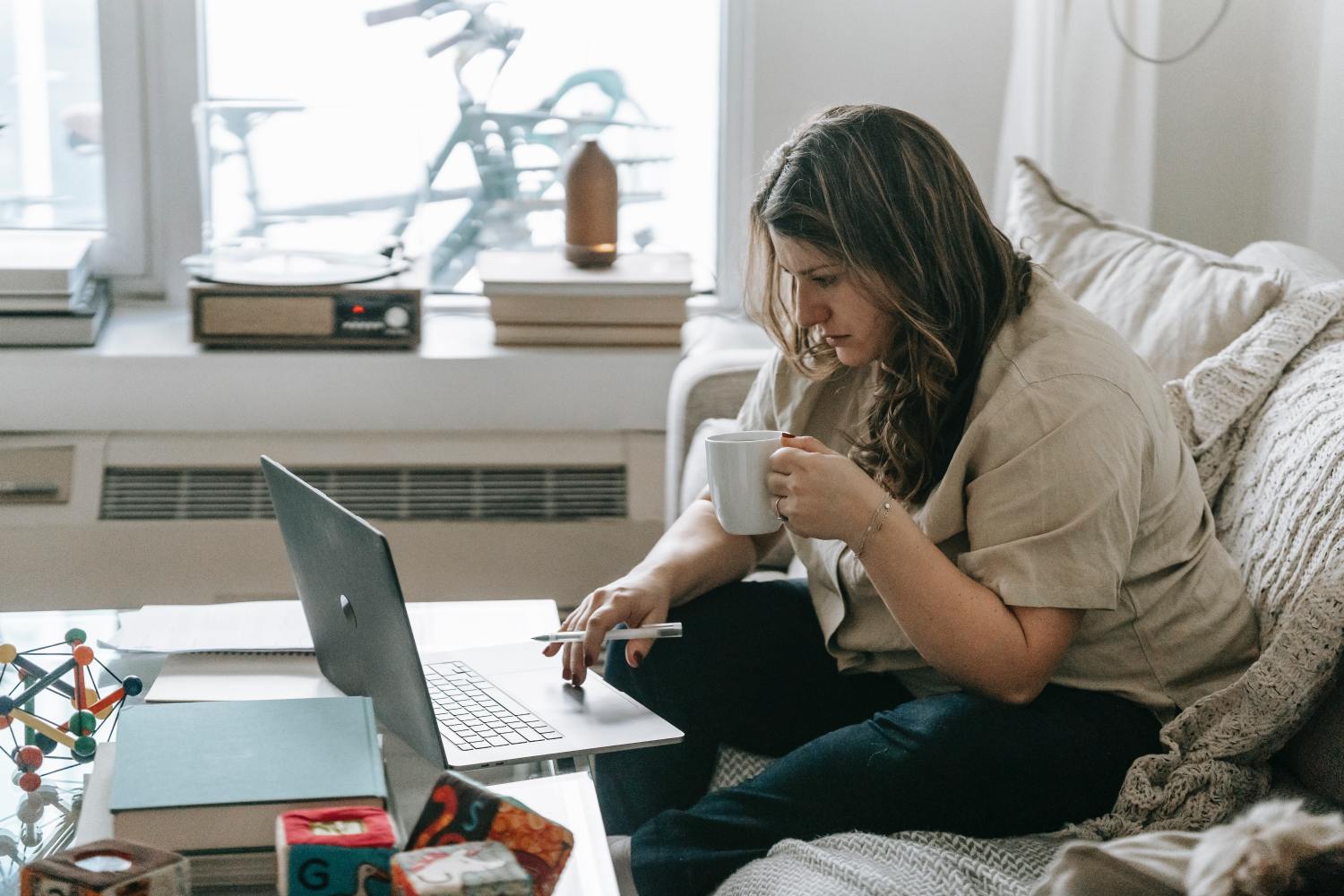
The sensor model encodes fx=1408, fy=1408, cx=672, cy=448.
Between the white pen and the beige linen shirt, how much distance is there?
7.5 inches

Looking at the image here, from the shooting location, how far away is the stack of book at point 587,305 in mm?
2162

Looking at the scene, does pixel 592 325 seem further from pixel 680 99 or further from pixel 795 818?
pixel 795 818

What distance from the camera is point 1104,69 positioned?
85.4 inches

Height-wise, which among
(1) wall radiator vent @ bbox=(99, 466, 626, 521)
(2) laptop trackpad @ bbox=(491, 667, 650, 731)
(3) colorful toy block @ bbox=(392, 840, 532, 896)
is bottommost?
(1) wall radiator vent @ bbox=(99, 466, 626, 521)

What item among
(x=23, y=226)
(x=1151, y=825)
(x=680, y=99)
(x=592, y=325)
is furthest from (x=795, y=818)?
(x=23, y=226)

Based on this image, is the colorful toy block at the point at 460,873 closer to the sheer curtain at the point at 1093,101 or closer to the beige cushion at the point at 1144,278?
the beige cushion at the point at 1144,278

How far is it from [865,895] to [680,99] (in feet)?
5.76

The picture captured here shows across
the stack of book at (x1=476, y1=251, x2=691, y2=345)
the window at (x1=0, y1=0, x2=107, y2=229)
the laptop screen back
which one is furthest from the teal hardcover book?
the window at (x1=0, y1=0, x2=107, y2=229)

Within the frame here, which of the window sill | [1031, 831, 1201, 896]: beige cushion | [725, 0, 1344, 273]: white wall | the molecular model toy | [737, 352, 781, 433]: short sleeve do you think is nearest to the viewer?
[1031, 831, 1201, 896]: beige cushion

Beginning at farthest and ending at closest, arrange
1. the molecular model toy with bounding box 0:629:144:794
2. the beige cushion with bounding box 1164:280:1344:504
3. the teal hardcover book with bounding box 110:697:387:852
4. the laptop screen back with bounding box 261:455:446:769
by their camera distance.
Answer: the beige cushion with bounding box 1164:280:1344:504
the molecular model toy with bounding box 0:629:144:794
the laptop screen back with bounding box 261:455:446:769
the teal hardcover book with bounding box 110:697:387:852

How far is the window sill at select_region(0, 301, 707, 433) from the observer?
2.12 m

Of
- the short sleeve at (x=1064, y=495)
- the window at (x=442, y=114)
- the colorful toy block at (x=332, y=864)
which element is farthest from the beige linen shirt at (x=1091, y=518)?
the window at (x=442, y=114)

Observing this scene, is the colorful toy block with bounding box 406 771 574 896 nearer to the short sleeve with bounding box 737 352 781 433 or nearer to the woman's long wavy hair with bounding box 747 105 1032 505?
the woman's long wavy hair with bounding box 747 105 1032 505

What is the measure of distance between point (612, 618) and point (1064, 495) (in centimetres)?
42
